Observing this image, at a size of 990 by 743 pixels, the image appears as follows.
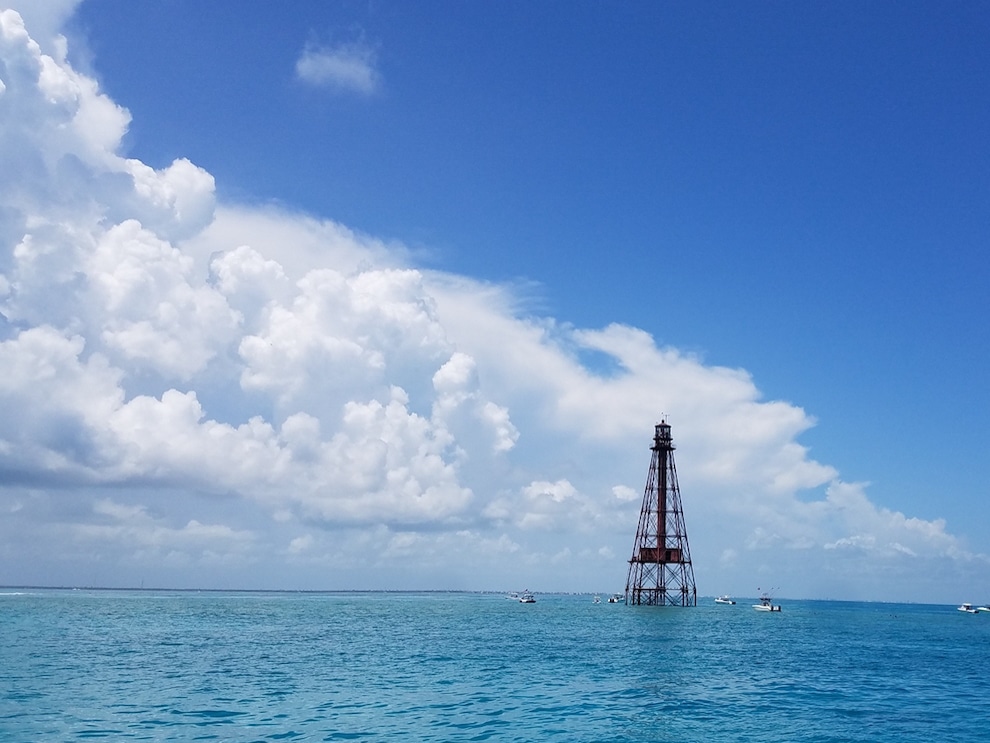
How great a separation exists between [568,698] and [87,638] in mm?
47016

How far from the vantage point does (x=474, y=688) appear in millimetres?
39938

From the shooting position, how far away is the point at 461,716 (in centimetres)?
3256

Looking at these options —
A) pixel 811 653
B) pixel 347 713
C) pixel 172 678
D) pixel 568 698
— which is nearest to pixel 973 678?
pixel 811 653

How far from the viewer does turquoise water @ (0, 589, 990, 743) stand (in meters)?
30.0

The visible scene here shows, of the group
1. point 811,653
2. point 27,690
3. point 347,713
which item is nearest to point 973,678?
point 811,653

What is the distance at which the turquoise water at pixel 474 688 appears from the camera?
98.5 ft

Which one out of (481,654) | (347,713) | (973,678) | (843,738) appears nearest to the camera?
(843,738)

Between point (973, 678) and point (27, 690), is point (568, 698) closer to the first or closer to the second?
point (27, 690)

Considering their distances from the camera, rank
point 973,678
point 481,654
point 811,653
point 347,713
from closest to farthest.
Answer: point 347,713
point 973,678
point 481,654
point 811,653

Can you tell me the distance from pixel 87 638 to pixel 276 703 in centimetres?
3988

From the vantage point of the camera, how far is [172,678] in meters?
41.1

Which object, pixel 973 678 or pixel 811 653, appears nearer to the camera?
pixel 973 678

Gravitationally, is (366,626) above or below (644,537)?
below

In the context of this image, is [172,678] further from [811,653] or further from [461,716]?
[811,653]
